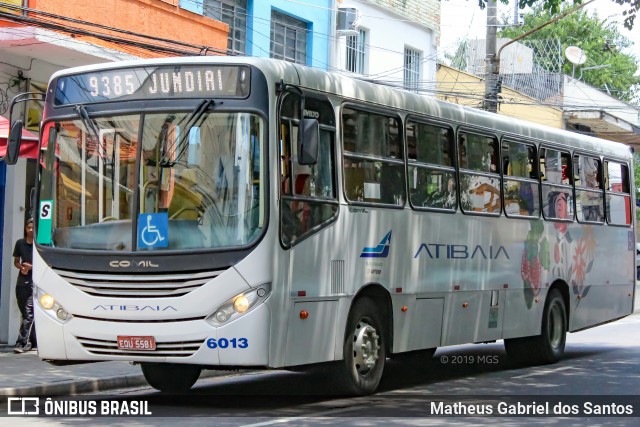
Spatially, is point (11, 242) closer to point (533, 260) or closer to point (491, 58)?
point (533, 260)

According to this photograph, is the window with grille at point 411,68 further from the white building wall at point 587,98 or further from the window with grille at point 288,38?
the white building wall at point 587,98

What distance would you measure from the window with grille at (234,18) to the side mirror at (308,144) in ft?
40.1

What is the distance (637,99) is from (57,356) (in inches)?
2325

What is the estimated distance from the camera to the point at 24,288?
51.8 feet

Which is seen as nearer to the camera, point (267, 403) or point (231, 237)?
point (231, 237)

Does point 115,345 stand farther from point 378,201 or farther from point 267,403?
point 378,201

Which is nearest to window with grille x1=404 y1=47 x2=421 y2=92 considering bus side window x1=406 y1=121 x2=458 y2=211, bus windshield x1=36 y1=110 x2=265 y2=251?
bus side window x1=406 y1=121 x2=458 y2=211

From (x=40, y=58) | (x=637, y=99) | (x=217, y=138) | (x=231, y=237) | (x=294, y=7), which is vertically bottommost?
(x=231, y=237)

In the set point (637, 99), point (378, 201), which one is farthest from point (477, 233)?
point (637, 99)

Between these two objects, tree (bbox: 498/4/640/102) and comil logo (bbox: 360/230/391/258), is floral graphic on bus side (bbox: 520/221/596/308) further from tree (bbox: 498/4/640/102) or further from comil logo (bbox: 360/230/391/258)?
tree (bbox: 498/4/640/102)

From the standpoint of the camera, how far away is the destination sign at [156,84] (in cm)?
1031

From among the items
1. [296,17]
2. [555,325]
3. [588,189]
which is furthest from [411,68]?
[555,325]

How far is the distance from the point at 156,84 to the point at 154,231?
139 centimetres

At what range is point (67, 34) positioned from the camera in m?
16.2
